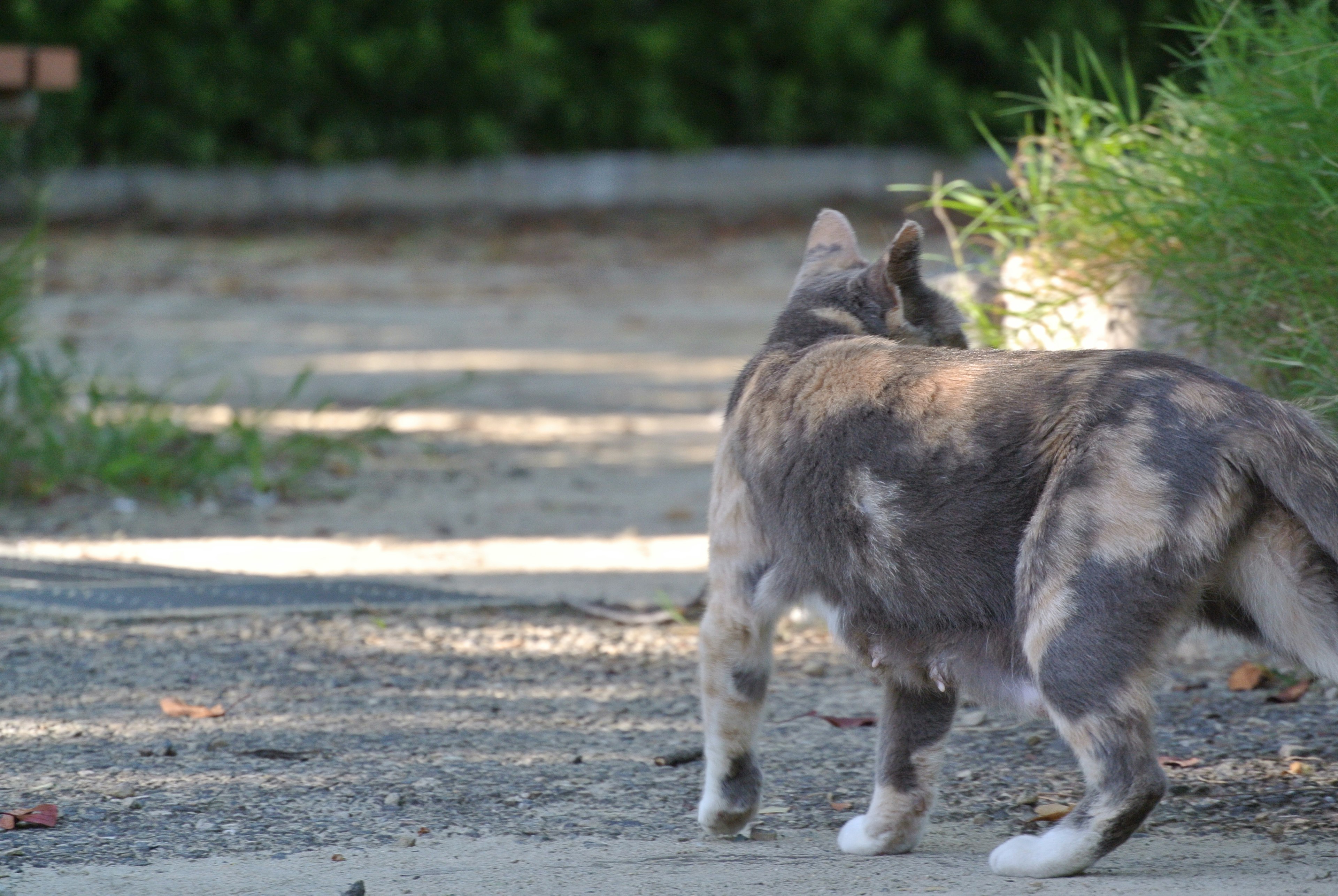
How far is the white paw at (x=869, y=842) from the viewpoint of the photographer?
2.71 metres

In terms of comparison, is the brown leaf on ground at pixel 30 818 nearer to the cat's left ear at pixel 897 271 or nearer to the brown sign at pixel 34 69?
the cat's left ear at pixel 897 271

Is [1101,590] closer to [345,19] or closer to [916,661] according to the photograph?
[916,661]

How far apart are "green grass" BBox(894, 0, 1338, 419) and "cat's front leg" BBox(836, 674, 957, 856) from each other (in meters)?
1.15

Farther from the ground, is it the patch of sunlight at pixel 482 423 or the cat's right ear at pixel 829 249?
the cat's right ear at pixel 829 249

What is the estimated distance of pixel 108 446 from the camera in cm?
561

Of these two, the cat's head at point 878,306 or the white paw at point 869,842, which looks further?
the cat's head at point 878,306

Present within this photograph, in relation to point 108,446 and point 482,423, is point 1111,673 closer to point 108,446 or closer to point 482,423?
point 108,446

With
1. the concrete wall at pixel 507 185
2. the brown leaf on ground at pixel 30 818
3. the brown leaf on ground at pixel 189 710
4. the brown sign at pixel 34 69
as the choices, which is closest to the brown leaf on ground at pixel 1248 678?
the brown leaf on ground at pixel 189 710

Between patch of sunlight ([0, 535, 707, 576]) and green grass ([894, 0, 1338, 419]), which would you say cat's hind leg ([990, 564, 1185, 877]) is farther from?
patch of sunlight ([0, 535, 707, 576])

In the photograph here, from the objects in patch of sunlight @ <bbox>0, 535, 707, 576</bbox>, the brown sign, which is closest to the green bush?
the brown sign

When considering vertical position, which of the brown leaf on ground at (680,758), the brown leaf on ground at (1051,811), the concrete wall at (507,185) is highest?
the concrete wall at (507,185)

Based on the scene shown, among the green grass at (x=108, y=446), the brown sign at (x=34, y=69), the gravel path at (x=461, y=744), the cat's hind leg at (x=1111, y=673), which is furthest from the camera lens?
the brown sign at (x=34, y=69)

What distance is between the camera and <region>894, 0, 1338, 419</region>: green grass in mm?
3562

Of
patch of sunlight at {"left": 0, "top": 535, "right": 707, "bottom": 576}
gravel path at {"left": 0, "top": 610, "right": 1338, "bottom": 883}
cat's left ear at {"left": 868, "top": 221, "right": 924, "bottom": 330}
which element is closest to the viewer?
gravel path at {"left": 0, "top": 610, "right": 1338, "bottom": 883}
